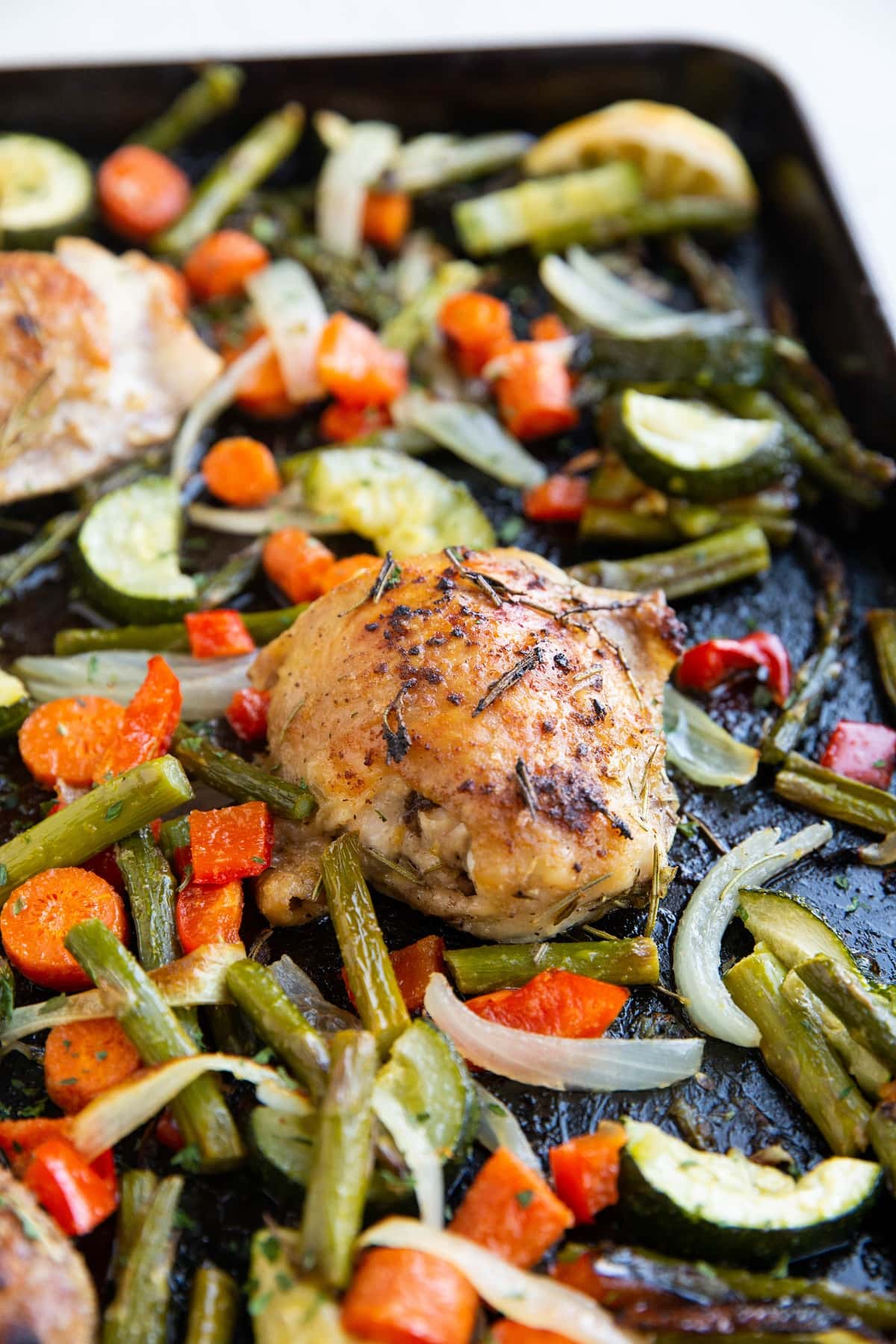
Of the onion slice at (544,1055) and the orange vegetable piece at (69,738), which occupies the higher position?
the onion slice at (544,1055)

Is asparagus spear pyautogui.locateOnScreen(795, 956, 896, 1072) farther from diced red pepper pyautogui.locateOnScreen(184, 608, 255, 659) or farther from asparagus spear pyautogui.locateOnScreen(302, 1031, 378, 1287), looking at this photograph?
diced red pepper pyautogui.locateOnScreen(184, 608, 255, 659)

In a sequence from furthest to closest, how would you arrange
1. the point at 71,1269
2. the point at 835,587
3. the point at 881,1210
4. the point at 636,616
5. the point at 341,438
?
the point at 341,438, the point at 835,587, the point at 636,616, the point at 881,1210, the point at 71,1269

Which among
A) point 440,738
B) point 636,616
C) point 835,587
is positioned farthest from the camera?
point 835,587

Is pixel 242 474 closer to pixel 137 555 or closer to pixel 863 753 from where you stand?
pixel 137 555

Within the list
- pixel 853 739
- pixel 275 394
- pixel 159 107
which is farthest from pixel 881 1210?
pixel 159 107

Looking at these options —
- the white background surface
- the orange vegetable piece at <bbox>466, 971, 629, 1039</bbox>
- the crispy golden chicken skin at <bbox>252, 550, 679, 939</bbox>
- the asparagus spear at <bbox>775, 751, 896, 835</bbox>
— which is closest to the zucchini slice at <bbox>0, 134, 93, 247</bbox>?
the white background surface

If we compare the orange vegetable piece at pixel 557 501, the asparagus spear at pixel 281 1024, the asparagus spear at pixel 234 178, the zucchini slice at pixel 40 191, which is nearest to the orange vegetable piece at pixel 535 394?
the orange vegetable piece at pixel 557 501

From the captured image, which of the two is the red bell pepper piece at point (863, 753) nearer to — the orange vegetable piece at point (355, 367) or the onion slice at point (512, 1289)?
the onion slice at point (512, 1289)

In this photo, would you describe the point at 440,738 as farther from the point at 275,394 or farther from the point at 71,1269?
the point at 275,394
